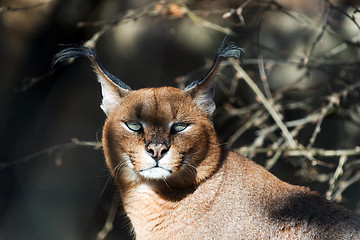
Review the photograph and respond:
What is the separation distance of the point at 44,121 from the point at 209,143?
254 cm

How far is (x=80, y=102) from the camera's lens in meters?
4.57

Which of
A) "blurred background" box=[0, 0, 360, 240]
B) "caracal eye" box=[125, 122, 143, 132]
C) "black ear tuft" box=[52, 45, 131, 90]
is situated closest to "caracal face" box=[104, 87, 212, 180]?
"caracal eye" box=[125, 122, 143, 132]

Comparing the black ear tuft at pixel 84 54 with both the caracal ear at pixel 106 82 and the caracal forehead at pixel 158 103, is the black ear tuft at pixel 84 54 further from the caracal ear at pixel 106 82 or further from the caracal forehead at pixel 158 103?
the caracal forehead at pixel 158 103

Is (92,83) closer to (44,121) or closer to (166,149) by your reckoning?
(44,121)

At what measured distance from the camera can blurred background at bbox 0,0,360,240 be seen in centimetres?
410

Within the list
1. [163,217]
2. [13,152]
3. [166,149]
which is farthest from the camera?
[13,152]

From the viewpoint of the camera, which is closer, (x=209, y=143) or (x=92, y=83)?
(x=209, y=143)

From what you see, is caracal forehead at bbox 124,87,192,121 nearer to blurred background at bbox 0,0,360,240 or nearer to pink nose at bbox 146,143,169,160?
pink nose at bbox 146,143,169,160

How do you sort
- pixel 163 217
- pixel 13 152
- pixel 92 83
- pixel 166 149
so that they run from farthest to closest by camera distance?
pixel 92 83, pixel 13 152, pixel 163 217, pixel 166 149

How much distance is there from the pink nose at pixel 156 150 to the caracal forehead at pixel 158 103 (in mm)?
156


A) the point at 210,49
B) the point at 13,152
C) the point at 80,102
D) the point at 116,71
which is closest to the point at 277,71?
the point at 210,49

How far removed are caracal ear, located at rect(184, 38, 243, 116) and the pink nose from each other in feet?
1.22

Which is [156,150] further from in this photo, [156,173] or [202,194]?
[202,194]

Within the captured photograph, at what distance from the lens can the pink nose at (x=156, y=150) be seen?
2.10 metres
